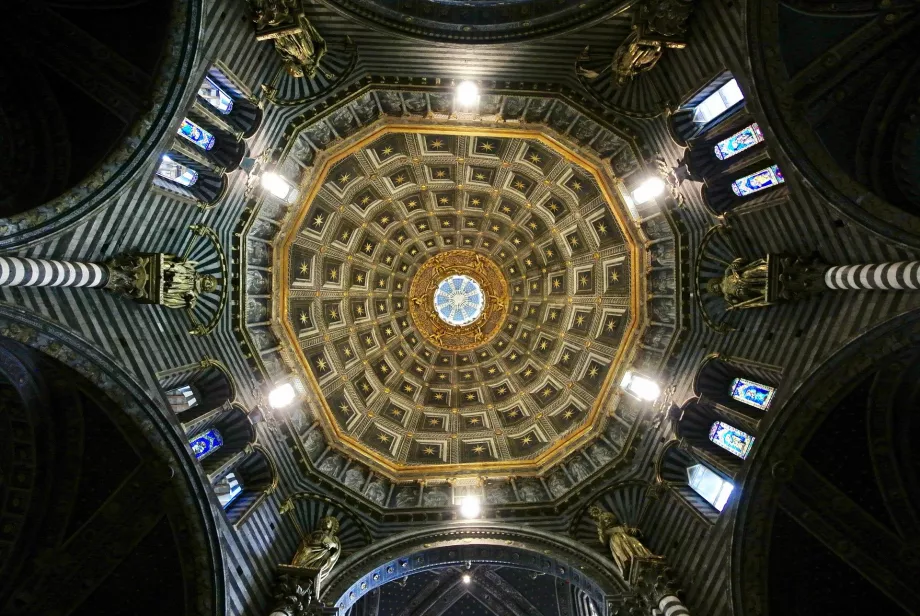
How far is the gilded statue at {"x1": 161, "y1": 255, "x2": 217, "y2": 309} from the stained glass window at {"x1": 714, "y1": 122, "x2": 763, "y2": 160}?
2172 cm

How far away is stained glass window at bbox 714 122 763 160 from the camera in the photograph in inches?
797

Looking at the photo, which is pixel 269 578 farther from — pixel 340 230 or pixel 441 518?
pixel 340 230

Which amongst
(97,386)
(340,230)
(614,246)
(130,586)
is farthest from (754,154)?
(130,586)

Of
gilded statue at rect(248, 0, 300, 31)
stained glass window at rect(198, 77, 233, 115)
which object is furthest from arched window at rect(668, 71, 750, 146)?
stained glass window at rect(198, 77, 233, 115)

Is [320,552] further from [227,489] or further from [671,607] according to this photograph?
[671,607]

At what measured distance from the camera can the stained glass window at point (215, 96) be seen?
67.5 ft

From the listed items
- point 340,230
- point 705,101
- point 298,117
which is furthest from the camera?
point 340,230

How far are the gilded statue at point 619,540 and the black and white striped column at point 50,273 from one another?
22943mm

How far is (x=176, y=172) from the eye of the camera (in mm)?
20484

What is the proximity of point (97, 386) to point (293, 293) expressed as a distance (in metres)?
12.6

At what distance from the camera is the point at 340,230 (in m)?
31.7

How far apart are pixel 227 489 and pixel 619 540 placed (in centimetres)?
1747

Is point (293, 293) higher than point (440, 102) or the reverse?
the reverse

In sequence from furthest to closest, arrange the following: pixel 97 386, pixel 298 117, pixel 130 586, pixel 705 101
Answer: pixel 298 117 → pixel 705 101 → pixel 130 586 → pixel 97 386
